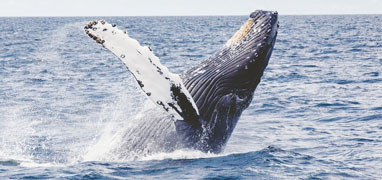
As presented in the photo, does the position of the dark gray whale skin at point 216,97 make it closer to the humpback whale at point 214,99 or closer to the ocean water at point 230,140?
the humpback whale at point 214,99

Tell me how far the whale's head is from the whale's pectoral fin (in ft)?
2.61

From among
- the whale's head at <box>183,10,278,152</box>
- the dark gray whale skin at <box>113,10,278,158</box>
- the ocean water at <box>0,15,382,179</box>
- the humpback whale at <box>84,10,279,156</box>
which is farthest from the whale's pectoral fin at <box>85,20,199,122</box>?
the ocean water at <box>0,15,382,179</box>

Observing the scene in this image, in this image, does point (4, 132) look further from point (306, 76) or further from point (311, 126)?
point (306, 76)

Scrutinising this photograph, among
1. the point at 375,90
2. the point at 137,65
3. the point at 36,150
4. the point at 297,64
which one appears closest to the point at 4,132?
the point at 36,150

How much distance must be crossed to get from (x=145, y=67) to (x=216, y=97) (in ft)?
4.74

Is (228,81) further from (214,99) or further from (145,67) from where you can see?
(145,67)

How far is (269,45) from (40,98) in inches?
400

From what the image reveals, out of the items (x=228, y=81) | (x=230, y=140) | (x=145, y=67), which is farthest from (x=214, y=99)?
(x=230, y=140)

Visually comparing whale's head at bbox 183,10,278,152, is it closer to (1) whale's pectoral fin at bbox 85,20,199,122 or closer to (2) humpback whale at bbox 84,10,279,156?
(2) humpback whale at bbox 84,10,279,156

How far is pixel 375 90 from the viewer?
16656mm

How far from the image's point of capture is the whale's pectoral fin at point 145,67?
591 centimetres

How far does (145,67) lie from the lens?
6055mm

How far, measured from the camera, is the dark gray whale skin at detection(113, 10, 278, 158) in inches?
279

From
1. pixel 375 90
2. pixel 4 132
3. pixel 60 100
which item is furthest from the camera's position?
pixel 375 90
